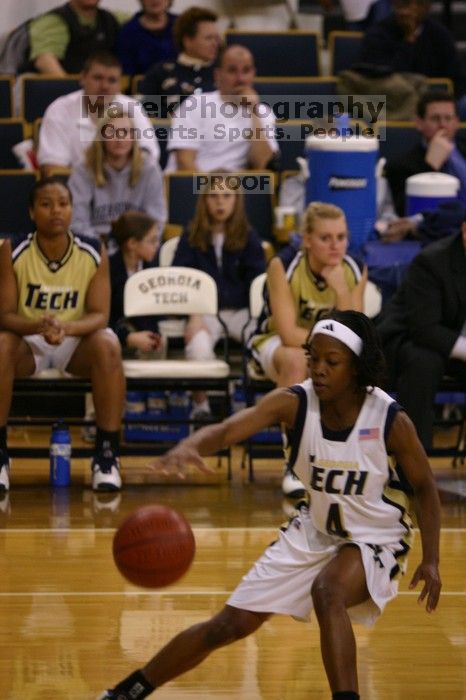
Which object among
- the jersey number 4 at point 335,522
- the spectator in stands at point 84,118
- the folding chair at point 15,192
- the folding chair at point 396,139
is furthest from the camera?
the folding chair at point 396,139

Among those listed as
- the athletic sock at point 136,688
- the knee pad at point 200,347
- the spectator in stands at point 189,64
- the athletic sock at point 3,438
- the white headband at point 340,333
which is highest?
the spectator in stands at point 189,64

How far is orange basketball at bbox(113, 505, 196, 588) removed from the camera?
162 inches

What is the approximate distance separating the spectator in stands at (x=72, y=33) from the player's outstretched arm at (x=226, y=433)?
702cm

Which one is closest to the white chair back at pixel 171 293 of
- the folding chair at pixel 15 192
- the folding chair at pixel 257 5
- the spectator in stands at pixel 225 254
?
the spectator in stands at pixel 225 254

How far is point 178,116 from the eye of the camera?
9789mm

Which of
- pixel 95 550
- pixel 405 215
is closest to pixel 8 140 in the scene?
pixel 405 215

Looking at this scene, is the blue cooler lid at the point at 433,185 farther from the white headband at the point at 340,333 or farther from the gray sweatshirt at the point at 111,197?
the white headband at the point at 340,333

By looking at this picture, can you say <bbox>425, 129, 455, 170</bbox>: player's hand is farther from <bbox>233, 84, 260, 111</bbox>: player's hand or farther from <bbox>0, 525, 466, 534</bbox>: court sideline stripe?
<bbox>0, 525, 466, 534</bbox>: court sideline stripe

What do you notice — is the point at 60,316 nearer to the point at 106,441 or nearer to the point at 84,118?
the point at 106,441

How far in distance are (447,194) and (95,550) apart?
12.3 feet

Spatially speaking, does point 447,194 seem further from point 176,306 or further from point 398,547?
point 398,547

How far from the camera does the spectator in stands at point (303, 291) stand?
24.3ft

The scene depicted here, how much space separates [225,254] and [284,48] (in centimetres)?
284

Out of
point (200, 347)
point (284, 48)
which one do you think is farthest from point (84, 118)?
point (200, 347)
